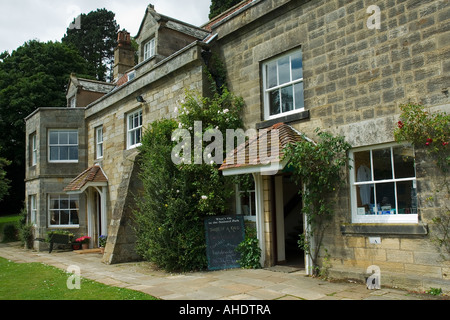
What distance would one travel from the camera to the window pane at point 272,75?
930 cm

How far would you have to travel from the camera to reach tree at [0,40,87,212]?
28.7 meters

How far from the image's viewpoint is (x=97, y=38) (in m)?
46.0

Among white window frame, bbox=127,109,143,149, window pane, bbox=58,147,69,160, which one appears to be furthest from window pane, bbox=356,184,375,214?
window pane, bbox=58,147,69,160

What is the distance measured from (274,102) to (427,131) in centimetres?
382

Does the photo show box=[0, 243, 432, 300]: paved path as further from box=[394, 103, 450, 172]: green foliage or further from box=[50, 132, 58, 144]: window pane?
box=[50, 132, 58, 144]: window pane

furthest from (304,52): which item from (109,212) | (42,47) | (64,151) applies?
(42,47)

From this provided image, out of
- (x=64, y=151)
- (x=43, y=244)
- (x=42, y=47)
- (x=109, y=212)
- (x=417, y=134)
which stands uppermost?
(x=42, y=47)

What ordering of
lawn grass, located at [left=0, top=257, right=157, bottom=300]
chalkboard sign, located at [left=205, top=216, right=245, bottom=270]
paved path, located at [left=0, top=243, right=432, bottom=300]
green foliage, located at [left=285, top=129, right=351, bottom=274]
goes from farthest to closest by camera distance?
chalkboard sign, located at [left=205, top=216, right=245, bottom=270] → green foliage, located at [left=285, top=129, right=351, bottom=274] → lawn grass, located at [left=0, top=257, right=157, bottom=300] → paved path, located at [left=0, top=243, right=432, bottom=300]

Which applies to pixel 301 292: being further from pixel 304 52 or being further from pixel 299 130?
pixel 304 52

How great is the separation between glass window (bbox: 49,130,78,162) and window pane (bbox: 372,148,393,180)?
1435 cm

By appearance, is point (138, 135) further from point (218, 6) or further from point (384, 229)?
point (218, 6)

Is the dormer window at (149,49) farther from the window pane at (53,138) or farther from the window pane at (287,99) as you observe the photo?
the window pane at (53,138)

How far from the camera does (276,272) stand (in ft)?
27.5

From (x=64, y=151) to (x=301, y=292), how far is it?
1453 centimetres
